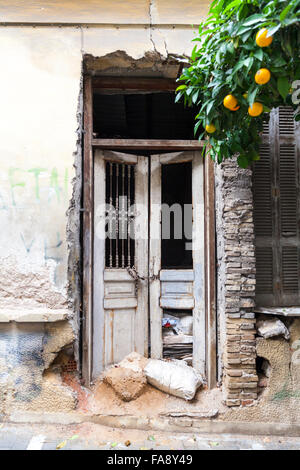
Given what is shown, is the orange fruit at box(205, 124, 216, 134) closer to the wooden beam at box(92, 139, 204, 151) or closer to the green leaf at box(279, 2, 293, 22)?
the green leaf at box(279, 2, 293, 22)

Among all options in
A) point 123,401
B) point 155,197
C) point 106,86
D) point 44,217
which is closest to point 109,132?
point 106,86

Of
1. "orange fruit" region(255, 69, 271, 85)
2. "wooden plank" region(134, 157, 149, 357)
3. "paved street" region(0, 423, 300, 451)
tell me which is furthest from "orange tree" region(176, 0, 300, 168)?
"paved street" region(0, 423, 300, 451)

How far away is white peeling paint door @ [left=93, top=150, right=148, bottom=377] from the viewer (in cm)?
420

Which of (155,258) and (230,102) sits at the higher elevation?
(230,102)

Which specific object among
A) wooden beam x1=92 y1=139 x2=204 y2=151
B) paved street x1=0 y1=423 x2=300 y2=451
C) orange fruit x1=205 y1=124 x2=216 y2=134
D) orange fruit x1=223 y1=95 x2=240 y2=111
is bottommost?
paved street x1=0 y1=423 x2=300 y2=451

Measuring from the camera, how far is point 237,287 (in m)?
3.68

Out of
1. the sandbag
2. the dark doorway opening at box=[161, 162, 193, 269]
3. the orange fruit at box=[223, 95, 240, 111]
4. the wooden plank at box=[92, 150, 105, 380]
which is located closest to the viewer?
the orange fruit at box=[223, 95, 240, 111]

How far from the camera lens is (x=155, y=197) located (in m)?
4.45

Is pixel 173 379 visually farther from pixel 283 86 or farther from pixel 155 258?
pixel 283 86

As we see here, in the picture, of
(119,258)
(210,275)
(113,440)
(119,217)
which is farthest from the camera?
(119,258)

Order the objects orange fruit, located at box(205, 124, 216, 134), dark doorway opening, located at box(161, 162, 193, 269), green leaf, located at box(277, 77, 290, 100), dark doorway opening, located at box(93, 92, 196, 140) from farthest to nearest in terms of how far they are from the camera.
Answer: dark doorway opening, located at box(93, 92, 196, 140) < dark doorway opening, located at box(161, 162, 193, 269) < orange fruit, located at box(205, 124, 216, 134) < green leaf, located at box(277, 77, 290, 100)

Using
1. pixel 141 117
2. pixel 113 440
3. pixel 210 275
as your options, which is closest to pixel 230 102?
pixel 210 275

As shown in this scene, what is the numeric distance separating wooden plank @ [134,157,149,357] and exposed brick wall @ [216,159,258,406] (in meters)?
0.96

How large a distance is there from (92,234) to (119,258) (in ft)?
1.68
